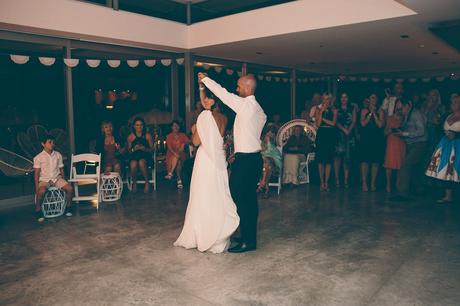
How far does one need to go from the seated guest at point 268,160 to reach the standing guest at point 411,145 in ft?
6.47

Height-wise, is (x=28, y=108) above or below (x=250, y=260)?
above

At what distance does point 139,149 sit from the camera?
7191 millimetres

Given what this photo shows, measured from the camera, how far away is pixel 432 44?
795 centimetres

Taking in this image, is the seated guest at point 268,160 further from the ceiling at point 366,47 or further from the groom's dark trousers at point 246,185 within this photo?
the groom's dark trousers at point 246,185

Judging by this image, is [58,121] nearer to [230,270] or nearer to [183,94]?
[183,94]

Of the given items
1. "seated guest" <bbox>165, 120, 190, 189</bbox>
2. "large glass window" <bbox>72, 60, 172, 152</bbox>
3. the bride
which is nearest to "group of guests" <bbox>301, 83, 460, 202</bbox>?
"seated guest" <bbox>165, 120, 190, 189</bbox>

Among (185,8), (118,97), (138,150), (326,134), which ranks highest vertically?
(185,8)

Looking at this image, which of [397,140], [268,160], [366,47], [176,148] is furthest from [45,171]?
[366,47]

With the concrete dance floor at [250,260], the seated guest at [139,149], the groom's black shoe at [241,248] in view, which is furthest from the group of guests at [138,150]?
the groom's black shoe at [241,248]

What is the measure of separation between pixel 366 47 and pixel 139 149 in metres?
4.98

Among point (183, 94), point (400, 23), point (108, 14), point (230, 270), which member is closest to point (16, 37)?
point (108, 14)

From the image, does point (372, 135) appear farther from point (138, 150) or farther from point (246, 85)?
point (138, 150)

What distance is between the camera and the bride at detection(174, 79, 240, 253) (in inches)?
161

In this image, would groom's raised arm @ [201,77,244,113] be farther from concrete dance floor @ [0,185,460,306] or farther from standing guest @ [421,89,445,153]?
standing guest @ [421,89,445,153]
